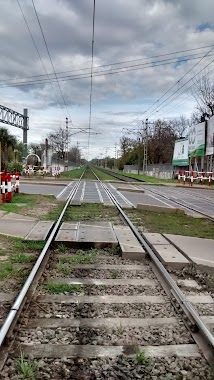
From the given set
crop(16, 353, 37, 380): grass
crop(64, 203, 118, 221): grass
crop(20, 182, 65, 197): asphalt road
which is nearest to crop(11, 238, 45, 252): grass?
crop(64, 203, 118, 221): grass

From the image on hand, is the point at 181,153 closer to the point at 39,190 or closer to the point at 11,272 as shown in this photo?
the point at 39,190

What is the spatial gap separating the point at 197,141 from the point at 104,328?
37.5 metres

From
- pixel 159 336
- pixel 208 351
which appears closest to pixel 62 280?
pixel 159 336

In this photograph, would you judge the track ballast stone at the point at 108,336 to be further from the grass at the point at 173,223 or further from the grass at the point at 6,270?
the grass at the point at 173,223

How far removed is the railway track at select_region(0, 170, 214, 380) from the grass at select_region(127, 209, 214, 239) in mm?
3712

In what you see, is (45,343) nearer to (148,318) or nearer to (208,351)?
(148,318)

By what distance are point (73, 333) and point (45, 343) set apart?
315 millimetres

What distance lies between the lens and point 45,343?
3.42m

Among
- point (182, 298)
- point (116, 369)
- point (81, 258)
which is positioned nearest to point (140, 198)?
point (81, 258)

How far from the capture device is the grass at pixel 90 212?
11.0 m

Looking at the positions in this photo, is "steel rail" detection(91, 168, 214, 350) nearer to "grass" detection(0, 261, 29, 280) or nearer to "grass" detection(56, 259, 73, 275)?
"grass" detection(56, 259, 73, 275)

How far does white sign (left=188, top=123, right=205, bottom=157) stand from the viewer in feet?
125

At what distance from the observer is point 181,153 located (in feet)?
152

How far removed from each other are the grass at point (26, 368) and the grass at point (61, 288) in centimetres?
163
